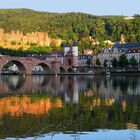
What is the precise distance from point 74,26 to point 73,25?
1344 millimetres

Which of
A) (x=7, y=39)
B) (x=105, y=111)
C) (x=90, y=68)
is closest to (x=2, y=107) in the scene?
(x=105, y=111)

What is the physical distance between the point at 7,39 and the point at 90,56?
111 feet

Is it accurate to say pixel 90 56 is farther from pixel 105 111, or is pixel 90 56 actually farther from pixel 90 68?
pixel 105 111

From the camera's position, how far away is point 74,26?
169 m

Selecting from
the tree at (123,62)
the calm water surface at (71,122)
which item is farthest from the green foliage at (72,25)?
the calm water surface at (71,122)

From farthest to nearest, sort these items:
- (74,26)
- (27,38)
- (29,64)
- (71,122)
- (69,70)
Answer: (74,26) < (27,38) < (69,70) < (29,64) < (71,122)

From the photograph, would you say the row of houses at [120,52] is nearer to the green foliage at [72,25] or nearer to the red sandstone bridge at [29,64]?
the red sandstone bridge at [29,64]

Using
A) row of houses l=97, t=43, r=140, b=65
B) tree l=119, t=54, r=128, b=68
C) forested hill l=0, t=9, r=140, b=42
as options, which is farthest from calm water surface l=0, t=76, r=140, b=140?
forested hill l=0, t=9, r=140, b=42

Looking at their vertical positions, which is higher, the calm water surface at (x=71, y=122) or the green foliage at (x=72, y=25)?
the green foliage at (x=72, y=25)

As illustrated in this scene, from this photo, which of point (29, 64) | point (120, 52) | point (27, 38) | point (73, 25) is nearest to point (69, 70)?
point (120, 52)

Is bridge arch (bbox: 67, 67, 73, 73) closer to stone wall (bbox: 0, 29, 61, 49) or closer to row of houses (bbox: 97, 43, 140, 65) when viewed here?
row of houses (bbox: 97, 43, 140, 65)

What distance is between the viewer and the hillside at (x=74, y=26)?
525 feet

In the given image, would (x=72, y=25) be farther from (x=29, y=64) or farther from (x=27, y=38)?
(x=29, y=64)

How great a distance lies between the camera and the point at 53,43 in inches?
6491
